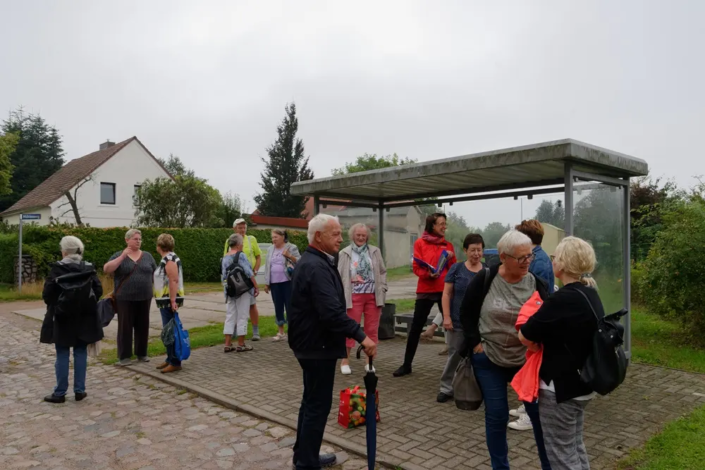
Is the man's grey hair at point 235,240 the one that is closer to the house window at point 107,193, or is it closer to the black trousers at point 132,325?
the black trousers at point 132,325

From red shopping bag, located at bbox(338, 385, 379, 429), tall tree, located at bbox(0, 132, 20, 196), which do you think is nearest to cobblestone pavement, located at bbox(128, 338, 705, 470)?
red shopping bag, located at bbox(338, 385, 379, 429)

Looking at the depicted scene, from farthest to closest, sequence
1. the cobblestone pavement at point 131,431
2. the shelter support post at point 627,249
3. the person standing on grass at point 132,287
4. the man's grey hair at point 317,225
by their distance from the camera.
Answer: the person standing on grass at point 132,287 < the shelter support post at point 627,249 < the cobblestone pavement at point 131,431 < the man's grey hair at point 317,225

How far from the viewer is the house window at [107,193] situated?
34.5 metres

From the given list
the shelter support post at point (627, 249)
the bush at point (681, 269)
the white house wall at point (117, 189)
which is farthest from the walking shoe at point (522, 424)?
the white house wall at point (117, 189)

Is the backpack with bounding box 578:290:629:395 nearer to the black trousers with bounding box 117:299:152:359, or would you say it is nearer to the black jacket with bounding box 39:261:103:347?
the black jacket with bounding box 39:261:103:347

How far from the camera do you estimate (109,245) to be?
2125 centimetres

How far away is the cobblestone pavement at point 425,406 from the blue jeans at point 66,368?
1.05 metres

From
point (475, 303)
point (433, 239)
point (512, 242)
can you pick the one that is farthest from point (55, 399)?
point (512, 242)

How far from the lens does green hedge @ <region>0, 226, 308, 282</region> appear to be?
761 inches

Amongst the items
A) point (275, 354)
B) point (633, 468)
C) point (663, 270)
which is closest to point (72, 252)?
point (275, 354)

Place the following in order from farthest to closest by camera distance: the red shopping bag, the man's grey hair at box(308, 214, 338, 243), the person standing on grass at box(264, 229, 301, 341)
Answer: the person standing on grass at box(264, 229, 301, 341) < the red shopping bag < the man's grey hair at box(308, 214, 338, 243)

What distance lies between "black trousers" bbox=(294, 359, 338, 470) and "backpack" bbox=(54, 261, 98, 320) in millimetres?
3295

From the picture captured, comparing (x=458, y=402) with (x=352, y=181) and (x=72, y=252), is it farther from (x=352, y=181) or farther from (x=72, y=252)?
(x=352, y=181)

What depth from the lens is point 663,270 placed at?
8641 mm
